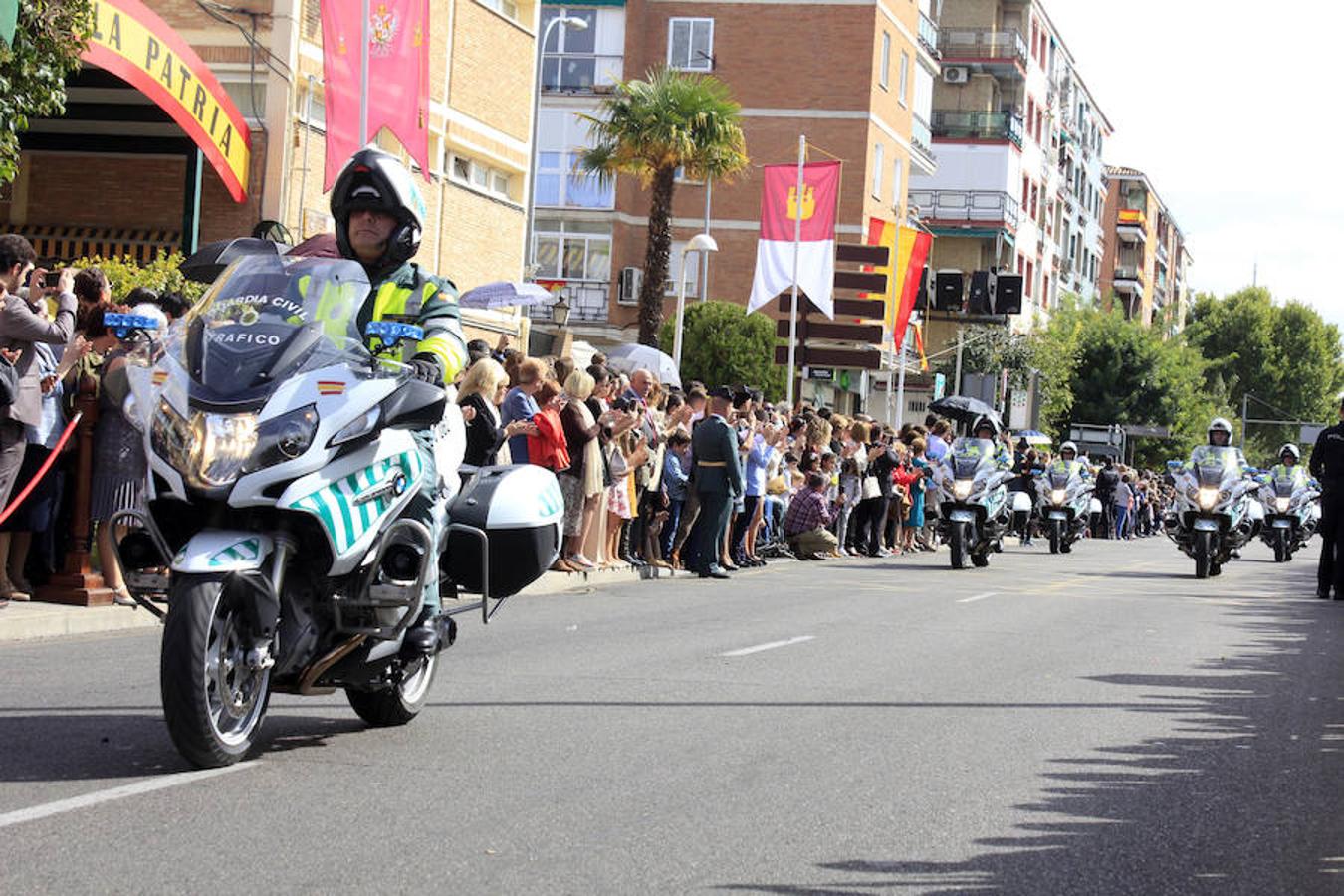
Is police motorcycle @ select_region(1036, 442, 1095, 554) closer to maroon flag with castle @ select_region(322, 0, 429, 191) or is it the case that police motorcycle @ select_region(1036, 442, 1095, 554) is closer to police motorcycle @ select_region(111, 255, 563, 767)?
maroon flag with castle @ select_region(322, 0, 429, 191)

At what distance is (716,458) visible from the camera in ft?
67.8

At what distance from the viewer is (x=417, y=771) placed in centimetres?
718

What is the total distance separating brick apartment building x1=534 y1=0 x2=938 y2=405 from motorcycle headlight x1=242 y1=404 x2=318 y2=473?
169 feet

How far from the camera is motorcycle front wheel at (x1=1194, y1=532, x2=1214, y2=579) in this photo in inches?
1020

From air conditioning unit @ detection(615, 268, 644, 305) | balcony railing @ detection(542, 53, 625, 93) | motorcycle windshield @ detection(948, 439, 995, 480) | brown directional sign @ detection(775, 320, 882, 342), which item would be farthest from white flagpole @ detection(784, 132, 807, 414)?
balcony railing @ detection(542, 53, 625, 93)

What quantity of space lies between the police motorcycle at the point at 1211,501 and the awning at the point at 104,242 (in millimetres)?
13952

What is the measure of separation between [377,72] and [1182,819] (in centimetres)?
1811

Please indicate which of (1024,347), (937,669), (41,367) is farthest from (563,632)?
(1024,347)

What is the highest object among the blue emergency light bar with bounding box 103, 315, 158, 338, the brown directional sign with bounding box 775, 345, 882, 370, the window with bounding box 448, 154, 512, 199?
the window with bounding box 448, 154, 512, 199

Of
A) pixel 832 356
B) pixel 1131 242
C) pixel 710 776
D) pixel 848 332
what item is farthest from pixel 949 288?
pixel 1131 242

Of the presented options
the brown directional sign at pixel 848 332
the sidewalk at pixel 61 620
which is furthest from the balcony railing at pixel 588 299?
the sidewalk at pixel 61 620

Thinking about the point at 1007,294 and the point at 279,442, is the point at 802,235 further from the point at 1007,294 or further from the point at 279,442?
the point at 279,442

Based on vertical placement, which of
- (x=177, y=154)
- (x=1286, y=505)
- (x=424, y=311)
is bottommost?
(x=1286, y=505)

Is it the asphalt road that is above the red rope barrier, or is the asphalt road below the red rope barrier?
below
